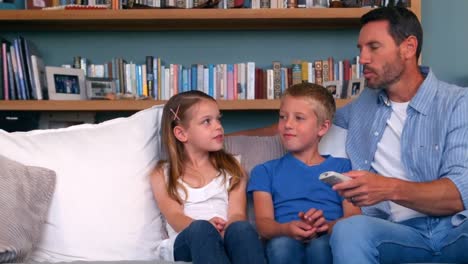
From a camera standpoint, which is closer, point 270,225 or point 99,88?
point 270,225

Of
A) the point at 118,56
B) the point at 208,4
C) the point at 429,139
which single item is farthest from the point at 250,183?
the point at 118,56

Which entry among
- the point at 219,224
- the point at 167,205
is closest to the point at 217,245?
the point at 219,224

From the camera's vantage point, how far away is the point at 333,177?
1677mm

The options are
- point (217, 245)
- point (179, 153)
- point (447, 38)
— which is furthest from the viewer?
point (447, 38)

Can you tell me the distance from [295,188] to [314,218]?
22 centimetres

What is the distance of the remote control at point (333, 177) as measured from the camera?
167cm

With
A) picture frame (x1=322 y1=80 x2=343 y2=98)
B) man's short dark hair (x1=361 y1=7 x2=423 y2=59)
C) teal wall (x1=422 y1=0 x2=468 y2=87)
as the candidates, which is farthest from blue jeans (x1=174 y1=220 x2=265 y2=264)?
teal wall (x1=422 y1=0 x2=468 y2=87)

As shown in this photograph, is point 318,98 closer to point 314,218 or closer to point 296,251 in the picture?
point 314,218

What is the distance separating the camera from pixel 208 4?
3414mm

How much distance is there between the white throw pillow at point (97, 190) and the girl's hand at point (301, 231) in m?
0.42

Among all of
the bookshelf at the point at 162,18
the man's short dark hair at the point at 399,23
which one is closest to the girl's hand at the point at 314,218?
the man's short dark hair at the point at 399,23

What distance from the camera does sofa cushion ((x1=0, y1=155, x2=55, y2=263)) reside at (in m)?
1.82

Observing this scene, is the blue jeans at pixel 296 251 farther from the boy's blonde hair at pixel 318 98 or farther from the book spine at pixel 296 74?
the book spine at pixel 296 74

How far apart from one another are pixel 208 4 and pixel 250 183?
150 centimetres
